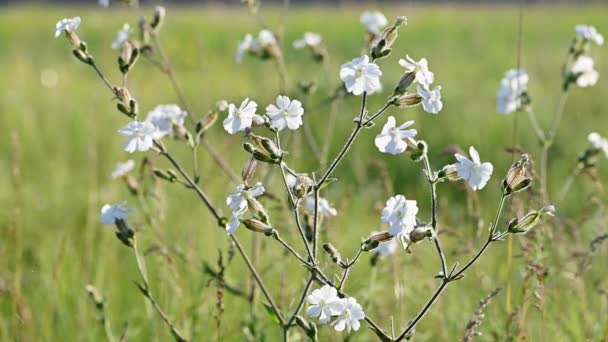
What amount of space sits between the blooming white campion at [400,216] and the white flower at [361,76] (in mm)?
190

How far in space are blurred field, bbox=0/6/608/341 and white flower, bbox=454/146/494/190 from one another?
2.24ft

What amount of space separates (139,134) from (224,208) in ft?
6.09

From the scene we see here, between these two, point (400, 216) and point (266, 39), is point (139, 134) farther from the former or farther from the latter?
point (266, 39)

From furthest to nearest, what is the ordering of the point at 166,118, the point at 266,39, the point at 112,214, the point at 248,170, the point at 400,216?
the point at 266,39, the point at 166,118, the point at 112,214, the point at 248,170, the point at 400,216

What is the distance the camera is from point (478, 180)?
1.29m

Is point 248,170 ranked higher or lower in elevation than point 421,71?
lower

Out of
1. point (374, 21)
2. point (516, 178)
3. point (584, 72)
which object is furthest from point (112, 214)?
point (584, 72)

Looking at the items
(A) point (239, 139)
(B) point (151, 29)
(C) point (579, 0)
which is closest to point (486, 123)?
(A) point (239, 139)

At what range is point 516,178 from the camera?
139 cm

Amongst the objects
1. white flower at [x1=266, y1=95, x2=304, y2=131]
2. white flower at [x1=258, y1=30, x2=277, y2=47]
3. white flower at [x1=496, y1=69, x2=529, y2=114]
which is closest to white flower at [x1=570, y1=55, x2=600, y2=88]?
white flower at [x1=496, y1=69, x2=529, y2=114]

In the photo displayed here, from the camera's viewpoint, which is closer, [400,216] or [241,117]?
[400,216]

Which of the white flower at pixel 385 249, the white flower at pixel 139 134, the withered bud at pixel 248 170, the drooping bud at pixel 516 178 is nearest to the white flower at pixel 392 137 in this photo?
the drooping bud at pixel 516 178

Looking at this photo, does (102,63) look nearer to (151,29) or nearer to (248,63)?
(248,63)

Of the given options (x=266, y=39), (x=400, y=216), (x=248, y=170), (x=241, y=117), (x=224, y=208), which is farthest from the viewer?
(x=224, y=208)
